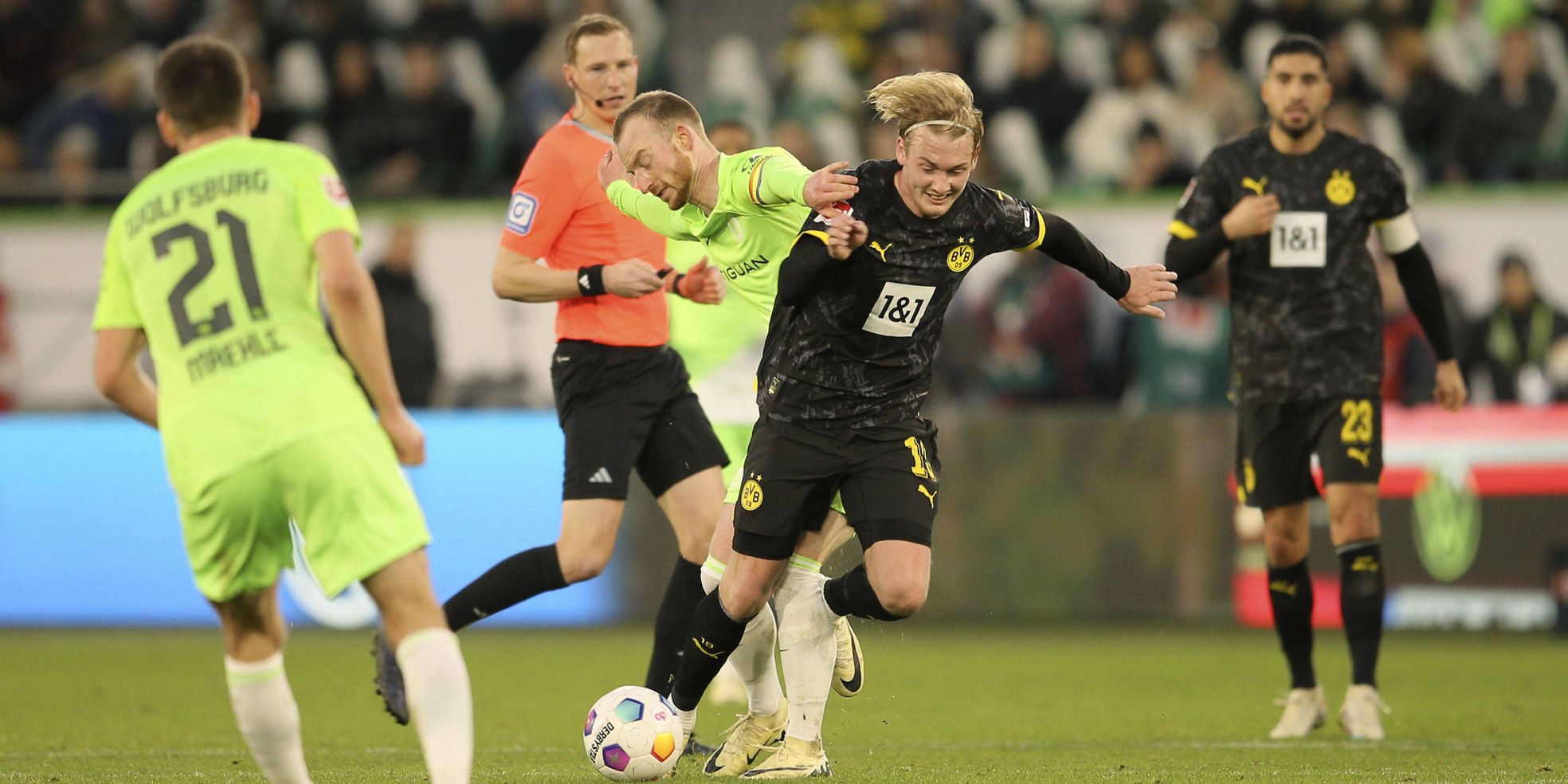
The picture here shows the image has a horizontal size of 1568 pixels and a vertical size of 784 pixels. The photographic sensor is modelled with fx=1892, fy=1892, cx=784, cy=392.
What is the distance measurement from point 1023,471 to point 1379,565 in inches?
184

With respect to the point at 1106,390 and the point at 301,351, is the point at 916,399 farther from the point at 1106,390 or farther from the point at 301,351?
the point at 1106,390

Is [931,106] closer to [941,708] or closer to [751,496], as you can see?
[751,496]

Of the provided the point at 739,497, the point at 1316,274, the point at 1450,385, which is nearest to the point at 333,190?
the point at 739,497

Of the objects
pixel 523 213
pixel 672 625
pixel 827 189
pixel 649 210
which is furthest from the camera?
pixel 523 213

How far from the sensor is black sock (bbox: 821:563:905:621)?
5445 millimetres

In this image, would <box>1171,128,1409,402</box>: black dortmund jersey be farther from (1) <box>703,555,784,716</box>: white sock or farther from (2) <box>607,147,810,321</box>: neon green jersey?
(1) <box>703,555,784,716</box>: white sock

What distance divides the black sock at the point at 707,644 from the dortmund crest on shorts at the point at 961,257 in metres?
1.17

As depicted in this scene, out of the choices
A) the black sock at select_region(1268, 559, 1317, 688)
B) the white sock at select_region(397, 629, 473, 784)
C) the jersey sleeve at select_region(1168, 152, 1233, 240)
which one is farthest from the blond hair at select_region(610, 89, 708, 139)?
the black sock at select_region(1268, 559, 1317, 688)

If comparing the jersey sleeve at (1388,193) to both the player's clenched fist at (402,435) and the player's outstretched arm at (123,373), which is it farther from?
the player's outstretched arm at (123,373)

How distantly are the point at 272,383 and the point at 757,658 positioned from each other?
2231 millimetres

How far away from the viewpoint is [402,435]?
13.5 feet

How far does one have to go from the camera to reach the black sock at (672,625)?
6160mm

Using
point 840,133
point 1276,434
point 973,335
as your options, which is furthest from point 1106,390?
point 1276,434

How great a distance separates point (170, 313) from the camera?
406 cm
